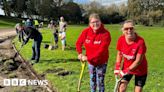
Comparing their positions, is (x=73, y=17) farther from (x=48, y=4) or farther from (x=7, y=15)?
(x=7, y=15)

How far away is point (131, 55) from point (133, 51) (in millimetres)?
103

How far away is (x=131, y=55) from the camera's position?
26.2 ft

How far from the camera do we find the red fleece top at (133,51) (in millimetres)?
7875

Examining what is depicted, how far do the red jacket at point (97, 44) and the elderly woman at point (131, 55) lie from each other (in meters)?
0.95

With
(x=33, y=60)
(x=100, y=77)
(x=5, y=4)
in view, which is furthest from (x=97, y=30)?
(x=5, y=4)

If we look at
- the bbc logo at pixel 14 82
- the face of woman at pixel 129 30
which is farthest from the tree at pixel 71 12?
the face of woman at pixel 129 30

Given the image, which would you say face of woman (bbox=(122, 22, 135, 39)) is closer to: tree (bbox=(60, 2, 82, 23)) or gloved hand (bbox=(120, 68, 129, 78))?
gloved hand (bbox=(120, 68, 129, 78))

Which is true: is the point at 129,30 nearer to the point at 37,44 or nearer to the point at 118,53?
the point at 118,53

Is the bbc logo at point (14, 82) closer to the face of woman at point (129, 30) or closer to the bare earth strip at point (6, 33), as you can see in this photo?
the face of woman at point (129, 30)

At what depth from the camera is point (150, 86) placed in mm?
12258

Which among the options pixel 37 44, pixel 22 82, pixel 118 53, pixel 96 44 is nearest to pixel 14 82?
pixel 22 82

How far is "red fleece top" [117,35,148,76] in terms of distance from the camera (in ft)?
25.8

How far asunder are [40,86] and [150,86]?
3310 mm

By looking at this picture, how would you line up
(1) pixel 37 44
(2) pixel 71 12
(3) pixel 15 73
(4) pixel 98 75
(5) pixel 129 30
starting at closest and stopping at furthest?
(5) pixel 129 30, (4) pixel 98 75, (3) pixel 15 73, (1) pixel 37 44, (2) pixel 71 12
